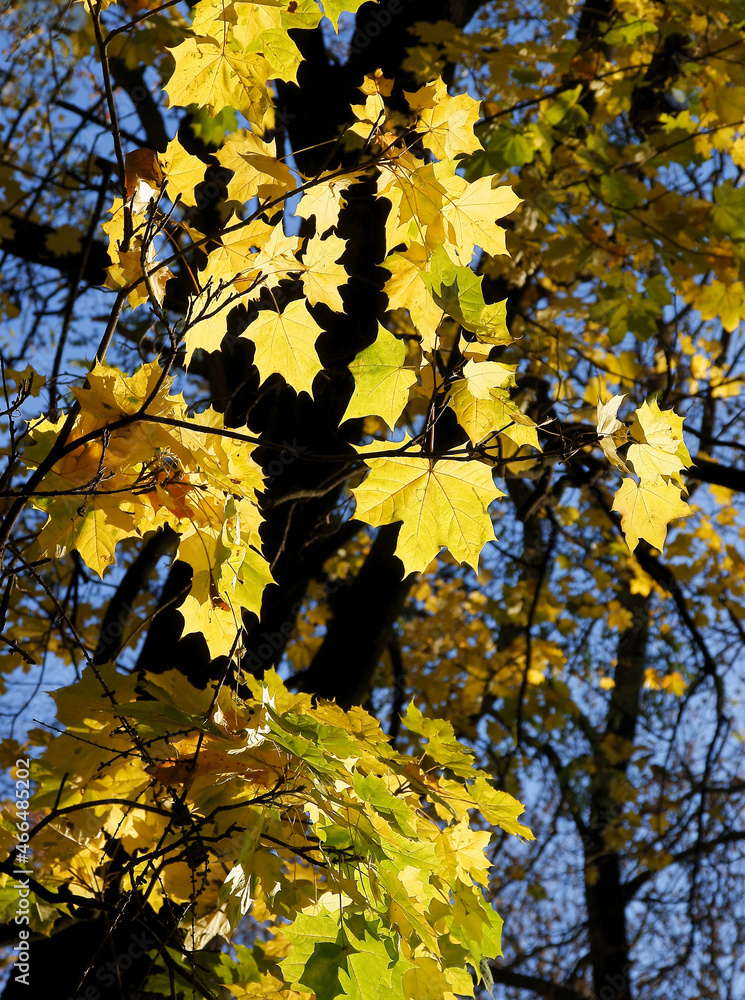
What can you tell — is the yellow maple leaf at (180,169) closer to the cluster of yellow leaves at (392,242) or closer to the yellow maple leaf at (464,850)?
the cluster of yellow leaves at (392,242)

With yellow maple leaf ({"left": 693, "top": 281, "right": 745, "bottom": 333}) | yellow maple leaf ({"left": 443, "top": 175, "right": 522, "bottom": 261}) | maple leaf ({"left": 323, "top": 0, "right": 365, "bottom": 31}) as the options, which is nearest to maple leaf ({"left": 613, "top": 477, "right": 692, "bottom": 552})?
yellow maple leaf ({"left": 443, "top": 175, "right": 522, "bottom": 261})

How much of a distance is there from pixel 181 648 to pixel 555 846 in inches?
249

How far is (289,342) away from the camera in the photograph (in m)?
1.66

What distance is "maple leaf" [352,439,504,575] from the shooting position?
1397 millimetres

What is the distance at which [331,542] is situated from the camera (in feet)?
9.18

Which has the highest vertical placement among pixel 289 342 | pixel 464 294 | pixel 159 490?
pixel 289 342

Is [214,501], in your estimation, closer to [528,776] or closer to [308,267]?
[308,267]

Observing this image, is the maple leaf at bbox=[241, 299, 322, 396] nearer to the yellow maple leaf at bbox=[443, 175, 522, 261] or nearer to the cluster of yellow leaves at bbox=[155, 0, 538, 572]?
the cluster of yellow leaves at bbox=[155, 0, 538, 572]

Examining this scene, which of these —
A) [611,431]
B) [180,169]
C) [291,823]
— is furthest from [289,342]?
[291,823]

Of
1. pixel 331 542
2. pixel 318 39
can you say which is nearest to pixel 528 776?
pixel 331 542

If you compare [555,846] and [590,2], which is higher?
[590,2]

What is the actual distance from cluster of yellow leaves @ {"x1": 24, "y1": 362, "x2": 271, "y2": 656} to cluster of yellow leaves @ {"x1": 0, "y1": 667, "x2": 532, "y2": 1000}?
20 centimetres

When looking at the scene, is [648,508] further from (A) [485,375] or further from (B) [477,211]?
(B) [477,211]

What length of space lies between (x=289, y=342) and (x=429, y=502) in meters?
0.52
